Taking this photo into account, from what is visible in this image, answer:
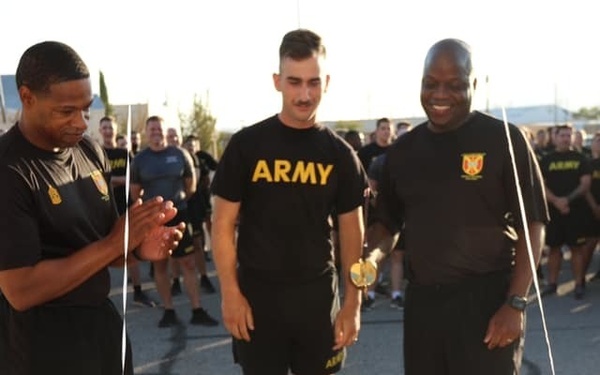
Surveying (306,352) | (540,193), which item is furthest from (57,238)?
(540,193)

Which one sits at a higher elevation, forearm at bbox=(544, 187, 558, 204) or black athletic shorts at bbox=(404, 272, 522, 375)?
black athletic shorts at bbox=(404, 272, 522, 375)

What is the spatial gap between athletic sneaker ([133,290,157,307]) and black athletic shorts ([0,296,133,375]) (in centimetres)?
501

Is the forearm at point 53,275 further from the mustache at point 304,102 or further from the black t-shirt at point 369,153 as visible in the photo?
the black t-shirt at point 369,153

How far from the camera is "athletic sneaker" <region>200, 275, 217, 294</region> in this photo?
306 inches

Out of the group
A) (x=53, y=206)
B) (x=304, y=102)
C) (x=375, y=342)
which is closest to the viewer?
(x=53, y=206)

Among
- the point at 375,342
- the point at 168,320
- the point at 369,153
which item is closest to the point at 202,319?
the point at 168,320

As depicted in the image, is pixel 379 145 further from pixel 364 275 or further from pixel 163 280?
pixel 364 275

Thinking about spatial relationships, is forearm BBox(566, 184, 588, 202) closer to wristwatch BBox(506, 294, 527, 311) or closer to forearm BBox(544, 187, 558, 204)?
forearm BBox(544, 187, 558, 204)

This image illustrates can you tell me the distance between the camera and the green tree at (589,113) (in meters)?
70.8

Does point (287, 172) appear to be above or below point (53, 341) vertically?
above

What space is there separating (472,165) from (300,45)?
0.90m

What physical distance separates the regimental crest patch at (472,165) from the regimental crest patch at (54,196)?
5.19ft

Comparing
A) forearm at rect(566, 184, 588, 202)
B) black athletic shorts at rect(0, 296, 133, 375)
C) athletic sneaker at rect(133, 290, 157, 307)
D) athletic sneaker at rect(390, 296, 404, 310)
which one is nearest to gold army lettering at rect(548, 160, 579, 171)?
forearm at rect(566, 184, 588, 202)

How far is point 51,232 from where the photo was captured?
82.2 inches
